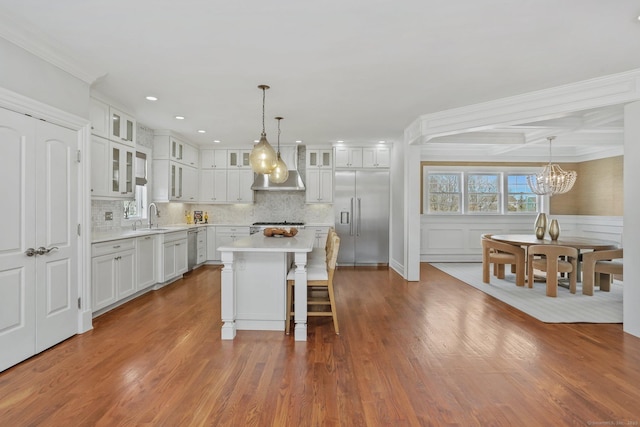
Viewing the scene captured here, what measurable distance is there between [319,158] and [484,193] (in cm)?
393

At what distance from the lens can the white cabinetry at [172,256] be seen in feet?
16.9

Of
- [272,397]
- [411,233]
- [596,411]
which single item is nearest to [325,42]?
[272,397]

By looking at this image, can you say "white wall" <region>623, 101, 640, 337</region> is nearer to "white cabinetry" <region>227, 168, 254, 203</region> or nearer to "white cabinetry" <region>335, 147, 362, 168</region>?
"white cabinetry" <region>335, 147, 362, 168</region>

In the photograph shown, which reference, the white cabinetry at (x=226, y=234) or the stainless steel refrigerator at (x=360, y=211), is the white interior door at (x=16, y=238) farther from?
the stainless steel refrigerator at (x=360, y=211)

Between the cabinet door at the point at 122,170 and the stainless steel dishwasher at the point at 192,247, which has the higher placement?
the cabinet door at the point at 122,170

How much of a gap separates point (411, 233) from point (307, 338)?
3.14 meters

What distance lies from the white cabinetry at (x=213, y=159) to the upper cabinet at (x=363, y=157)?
7.98 feet

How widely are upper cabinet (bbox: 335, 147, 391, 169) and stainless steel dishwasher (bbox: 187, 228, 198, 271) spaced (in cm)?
315

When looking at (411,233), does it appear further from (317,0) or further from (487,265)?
(317,0)

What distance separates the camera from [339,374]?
8.25ft

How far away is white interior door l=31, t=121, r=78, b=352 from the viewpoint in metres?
2.83

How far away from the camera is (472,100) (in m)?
4.23

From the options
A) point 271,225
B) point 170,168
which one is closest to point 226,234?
point 271,225

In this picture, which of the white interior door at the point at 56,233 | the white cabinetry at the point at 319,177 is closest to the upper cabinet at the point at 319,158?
the white cabinetry at the point at 319,177
